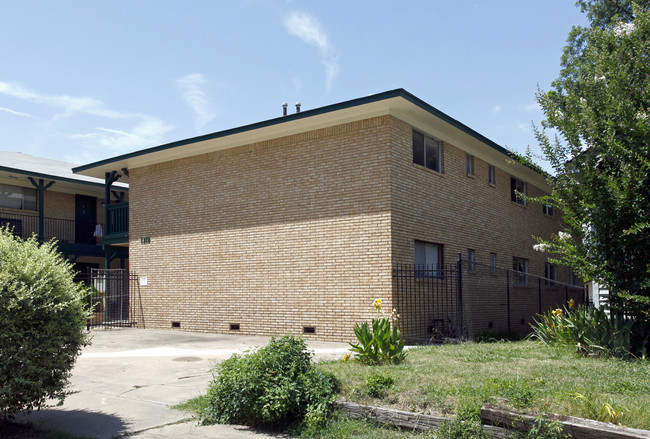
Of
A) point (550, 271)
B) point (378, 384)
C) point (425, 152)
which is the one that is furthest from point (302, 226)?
point (550, 271)

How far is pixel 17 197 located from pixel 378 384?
2321 centimetres

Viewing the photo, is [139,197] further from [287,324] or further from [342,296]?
[342,296]

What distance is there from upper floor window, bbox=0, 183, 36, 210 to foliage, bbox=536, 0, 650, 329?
22.5 metres

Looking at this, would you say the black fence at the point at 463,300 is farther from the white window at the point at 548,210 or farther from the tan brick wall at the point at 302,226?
the white window at the point at 548,210

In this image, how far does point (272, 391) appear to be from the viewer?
6.67 m

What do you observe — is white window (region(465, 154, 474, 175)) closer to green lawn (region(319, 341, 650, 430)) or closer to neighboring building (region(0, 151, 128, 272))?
green lawn (region(319, 341, 650, 430))

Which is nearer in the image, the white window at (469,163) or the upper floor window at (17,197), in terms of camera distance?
the white window at (469,163)

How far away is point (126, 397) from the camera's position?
8258mm

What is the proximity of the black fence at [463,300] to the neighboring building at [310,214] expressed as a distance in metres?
0.26

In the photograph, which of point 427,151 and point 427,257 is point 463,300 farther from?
point 427,151

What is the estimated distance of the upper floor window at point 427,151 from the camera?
15.8m

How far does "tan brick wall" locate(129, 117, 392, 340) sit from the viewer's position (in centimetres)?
1450

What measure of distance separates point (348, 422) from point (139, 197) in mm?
15159

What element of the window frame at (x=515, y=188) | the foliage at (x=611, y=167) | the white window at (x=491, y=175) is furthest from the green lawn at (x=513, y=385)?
the window frame at (x=515, y=188)
